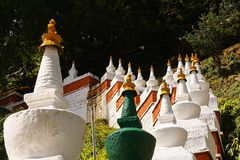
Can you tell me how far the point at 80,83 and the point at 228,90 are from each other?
17.6 feet

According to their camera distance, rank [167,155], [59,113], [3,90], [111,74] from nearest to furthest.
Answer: [59,113] → [167,155] → [111,74] → [3,90]

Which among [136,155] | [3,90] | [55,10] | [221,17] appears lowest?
[136,155]

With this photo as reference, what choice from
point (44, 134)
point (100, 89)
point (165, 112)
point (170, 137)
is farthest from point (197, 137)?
point (100, 89)

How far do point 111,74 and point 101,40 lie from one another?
22.8ft

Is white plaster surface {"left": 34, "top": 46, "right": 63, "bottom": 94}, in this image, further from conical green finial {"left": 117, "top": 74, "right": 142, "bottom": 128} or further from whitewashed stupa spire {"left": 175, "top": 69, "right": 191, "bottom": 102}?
whitewashed stupa spire {"left": 175, "top": 69, "right": 191, "bottom": 102}

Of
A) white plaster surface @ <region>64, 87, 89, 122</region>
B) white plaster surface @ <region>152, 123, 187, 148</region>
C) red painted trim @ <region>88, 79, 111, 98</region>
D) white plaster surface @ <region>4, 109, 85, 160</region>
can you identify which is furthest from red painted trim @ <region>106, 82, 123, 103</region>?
white plaster surface @ <region>4, 109, 85, 160</region>

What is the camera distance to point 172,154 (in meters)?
6.56

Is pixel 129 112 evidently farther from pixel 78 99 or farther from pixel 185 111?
pixel 78 99

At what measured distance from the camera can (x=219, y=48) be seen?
2052cm

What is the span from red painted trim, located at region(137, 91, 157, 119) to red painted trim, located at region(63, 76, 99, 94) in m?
5.11

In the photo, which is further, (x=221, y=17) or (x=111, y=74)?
(x=221, y=17)

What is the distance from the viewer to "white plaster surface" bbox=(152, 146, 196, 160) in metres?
6.44

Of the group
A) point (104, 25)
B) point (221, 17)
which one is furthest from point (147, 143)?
point (104, 25)

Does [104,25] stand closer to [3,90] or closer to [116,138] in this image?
[3,90]
